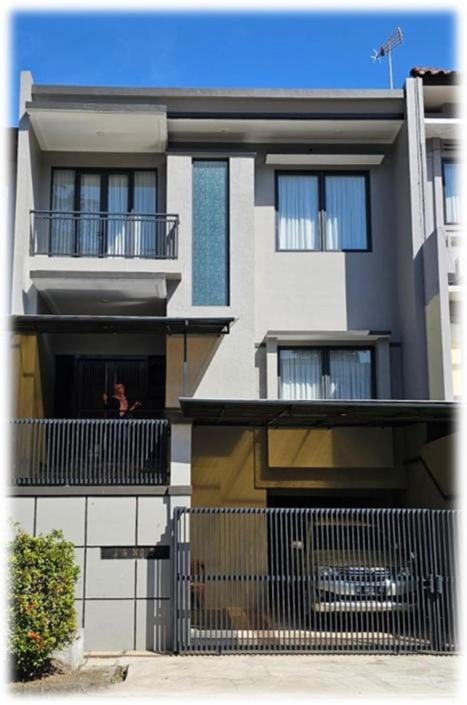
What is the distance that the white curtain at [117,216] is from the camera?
17.2 m

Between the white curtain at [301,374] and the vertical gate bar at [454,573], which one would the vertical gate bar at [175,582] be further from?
the white curtain at [301,374]

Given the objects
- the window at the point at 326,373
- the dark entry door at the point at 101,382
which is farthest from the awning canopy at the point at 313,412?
the dark entry door at the point at 101,382

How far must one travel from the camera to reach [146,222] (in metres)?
17.2

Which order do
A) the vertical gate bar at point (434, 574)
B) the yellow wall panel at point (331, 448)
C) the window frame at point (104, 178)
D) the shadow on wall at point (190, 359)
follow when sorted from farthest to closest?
1. the window frame at point (104, 178)
2. the yellow wall panel at point (331, 448)
3. the shadow on wall at point (190, 359)
4. the vertical gate bar at point (434, 574)

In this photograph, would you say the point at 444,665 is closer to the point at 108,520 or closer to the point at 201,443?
the point at 108,520

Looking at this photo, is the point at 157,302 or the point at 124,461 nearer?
the point at 124,461

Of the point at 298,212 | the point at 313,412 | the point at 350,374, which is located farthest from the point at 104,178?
the point at 313,412

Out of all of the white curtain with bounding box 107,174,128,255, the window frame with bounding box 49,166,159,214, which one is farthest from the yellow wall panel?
the window frame with bounding box 49,166,159,214

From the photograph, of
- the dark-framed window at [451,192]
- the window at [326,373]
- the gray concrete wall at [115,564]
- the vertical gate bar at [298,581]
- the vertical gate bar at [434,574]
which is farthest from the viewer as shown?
the dark-framed window at [451,192]

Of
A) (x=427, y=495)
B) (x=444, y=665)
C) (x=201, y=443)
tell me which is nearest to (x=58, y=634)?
(x=444, y=665)

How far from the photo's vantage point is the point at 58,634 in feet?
35.2

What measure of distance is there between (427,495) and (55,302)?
27.3 feet

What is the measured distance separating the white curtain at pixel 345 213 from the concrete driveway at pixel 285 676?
28.4ft

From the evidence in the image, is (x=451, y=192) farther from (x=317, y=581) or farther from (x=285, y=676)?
(x=285, y=676)
